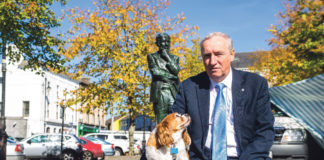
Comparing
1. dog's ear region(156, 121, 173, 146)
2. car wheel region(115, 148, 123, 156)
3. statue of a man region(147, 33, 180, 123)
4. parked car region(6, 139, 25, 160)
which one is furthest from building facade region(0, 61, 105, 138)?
dog's ear region(156, 121, 173, 146)

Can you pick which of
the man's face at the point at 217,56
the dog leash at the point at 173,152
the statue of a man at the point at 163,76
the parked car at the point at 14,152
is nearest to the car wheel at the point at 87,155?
the parked car at the point at 14,152

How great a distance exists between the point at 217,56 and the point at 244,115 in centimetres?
50

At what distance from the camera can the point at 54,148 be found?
22.0 metres

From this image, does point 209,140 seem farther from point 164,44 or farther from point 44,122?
point 44,122

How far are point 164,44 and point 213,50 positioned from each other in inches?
235

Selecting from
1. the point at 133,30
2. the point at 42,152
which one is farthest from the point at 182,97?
the point at 133,30

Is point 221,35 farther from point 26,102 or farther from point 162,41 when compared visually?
point 26,102

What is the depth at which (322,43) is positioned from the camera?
779 inches

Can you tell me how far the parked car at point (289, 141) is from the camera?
30.3 feet

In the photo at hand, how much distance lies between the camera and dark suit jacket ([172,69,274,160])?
118 inches

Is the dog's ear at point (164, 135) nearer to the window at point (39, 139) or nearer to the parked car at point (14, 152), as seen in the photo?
the parked car at point (14, 152)

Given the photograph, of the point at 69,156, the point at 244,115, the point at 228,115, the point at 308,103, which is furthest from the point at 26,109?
the point at 244,115

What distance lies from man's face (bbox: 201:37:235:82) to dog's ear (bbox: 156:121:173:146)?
3.28 feet

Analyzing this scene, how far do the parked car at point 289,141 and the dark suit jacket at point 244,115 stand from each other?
635 cm
